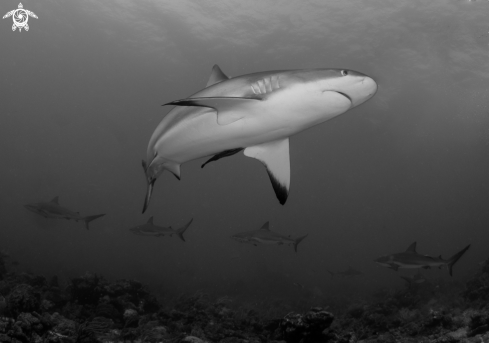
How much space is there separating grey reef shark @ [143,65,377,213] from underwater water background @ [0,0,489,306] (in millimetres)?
21605

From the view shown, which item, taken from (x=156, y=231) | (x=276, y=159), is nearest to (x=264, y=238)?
(x=156, y=231)

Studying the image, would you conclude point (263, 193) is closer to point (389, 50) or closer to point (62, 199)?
point (62, 199)

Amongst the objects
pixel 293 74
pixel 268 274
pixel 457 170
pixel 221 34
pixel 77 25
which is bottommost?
pixel 268 274

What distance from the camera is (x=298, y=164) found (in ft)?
281

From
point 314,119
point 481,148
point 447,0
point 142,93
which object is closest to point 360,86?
point 314,119

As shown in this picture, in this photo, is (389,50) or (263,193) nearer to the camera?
(389,50)

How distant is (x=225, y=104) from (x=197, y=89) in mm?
43684

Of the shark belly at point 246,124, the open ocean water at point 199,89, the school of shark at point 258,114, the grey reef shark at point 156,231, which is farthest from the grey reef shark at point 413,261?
the shark belly at point 246,124

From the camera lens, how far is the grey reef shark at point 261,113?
271cm

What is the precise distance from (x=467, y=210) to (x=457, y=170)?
109 meters

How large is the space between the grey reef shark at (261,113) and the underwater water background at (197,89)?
21.6m

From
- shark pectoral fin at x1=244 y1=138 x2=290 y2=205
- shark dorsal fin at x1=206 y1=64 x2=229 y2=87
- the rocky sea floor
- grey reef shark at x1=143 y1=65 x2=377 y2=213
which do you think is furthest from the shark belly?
the rocky sea floor

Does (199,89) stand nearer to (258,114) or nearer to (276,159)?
(276,159)

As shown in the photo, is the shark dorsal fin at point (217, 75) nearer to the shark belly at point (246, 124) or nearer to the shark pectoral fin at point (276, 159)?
the shark belly at point (246, 124)
